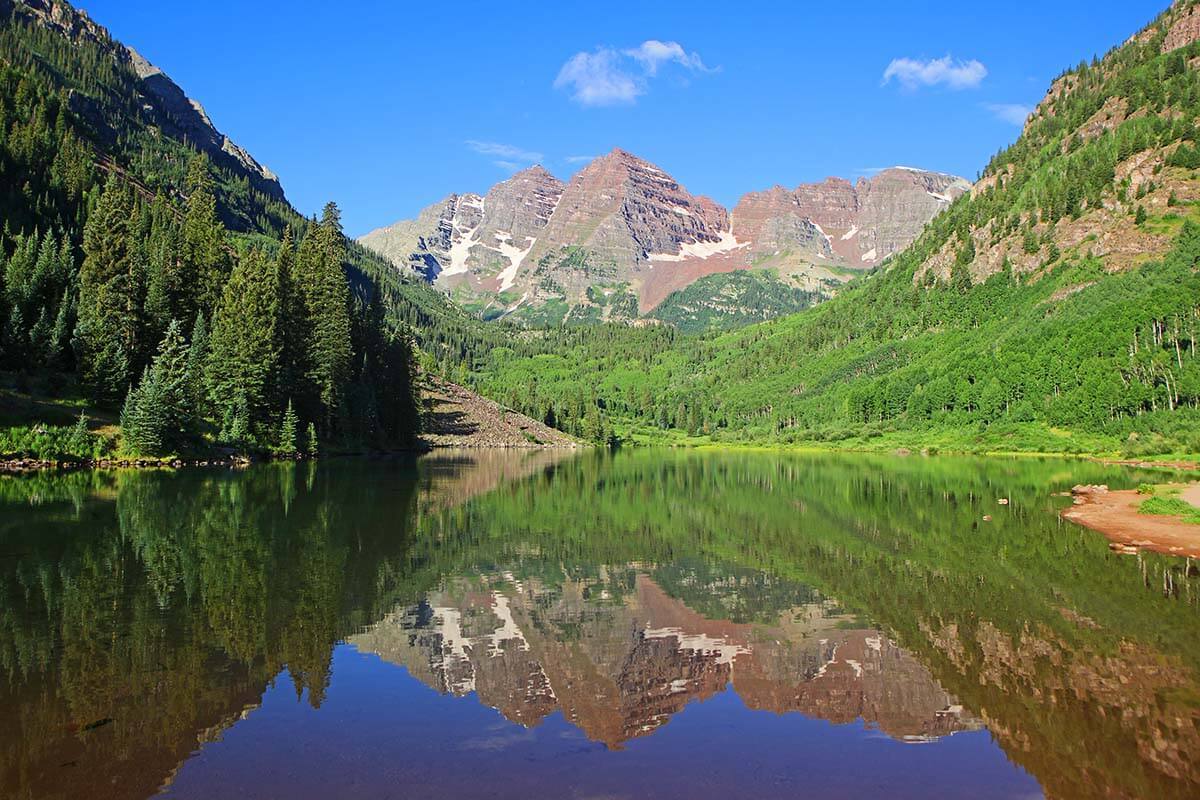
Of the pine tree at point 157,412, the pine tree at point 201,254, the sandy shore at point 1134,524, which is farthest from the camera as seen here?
the pine tree at point 201,254

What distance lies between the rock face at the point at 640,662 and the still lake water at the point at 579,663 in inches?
3.7

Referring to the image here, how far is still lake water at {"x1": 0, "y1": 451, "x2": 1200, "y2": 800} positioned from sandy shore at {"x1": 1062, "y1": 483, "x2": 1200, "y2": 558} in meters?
2.50

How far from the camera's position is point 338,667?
17.6m

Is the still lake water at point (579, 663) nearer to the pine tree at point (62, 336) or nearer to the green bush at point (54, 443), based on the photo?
the green bush at point (54, 443)

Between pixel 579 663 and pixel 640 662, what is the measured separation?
4.88 ft

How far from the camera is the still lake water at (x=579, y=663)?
12.4 meters

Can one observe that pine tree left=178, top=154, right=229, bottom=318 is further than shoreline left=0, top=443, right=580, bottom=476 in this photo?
Yes

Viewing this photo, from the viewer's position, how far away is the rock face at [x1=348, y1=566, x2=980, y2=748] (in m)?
15.8

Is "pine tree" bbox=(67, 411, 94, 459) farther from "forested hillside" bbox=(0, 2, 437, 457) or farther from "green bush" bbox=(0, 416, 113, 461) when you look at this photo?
"forested hillside" bbox=(0, 2, 437, 457)

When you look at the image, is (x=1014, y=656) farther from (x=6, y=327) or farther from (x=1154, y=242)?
(x=1154, y=242)

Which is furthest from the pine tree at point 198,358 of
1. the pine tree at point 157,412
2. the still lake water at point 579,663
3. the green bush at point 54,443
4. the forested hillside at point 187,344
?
the still lake water at point 579,663

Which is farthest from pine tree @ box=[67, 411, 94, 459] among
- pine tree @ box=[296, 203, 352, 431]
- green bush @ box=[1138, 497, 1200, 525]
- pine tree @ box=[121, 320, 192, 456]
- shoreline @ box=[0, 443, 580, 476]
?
green bush @ box=[1138, 497, 1200, 525]

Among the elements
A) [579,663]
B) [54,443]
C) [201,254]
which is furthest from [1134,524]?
[201,254]

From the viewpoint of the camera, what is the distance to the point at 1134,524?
39562mm
